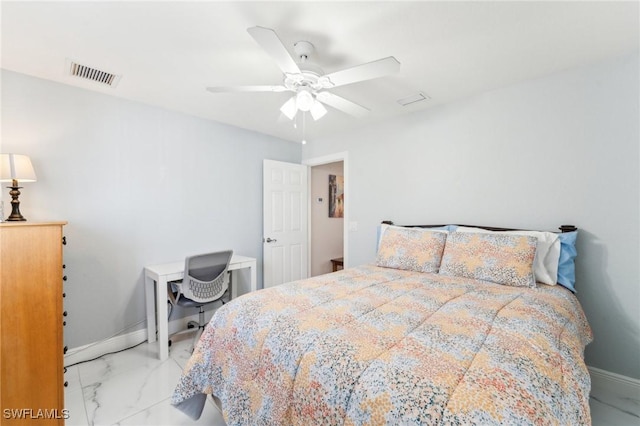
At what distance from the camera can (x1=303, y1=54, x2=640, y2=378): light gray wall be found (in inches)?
77.1

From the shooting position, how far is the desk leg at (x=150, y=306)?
2.75 metres

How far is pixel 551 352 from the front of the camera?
105 cm

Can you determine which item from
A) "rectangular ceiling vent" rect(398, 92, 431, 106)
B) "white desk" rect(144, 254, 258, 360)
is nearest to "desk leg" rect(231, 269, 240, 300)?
"white desk" rect(144, 254, 258, 360)

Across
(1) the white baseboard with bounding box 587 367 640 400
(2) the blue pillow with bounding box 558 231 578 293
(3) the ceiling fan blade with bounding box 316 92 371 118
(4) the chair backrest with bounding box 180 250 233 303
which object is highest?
(3) the ceiling fan blade with bounding box 316 92 371 118

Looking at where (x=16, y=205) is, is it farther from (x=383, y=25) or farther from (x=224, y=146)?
(x=383, y=25)

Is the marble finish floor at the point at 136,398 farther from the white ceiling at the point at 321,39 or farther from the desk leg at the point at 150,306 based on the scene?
the white ceiling at the point at 321,39

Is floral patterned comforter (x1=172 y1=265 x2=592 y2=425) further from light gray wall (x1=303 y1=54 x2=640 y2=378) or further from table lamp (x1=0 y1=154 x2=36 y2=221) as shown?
table lamp (x1=0 y1=154 x2=36 y2=221)

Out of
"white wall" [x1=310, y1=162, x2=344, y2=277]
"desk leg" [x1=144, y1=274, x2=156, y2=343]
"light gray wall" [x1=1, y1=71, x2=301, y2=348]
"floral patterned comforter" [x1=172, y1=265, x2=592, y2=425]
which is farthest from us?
"white wall" [x1=310, y1=162, x2=344, y2=277]

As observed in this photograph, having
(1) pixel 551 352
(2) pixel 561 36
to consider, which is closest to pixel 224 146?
(2) pixel 561 36

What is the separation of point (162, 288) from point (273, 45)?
2.17 metres

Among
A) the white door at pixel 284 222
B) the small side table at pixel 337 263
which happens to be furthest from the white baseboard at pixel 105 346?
the small side table at pixel 337 263

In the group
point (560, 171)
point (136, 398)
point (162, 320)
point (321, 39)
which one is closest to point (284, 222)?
point (162, 320)

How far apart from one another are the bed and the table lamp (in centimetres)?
167

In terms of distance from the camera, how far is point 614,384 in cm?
200
